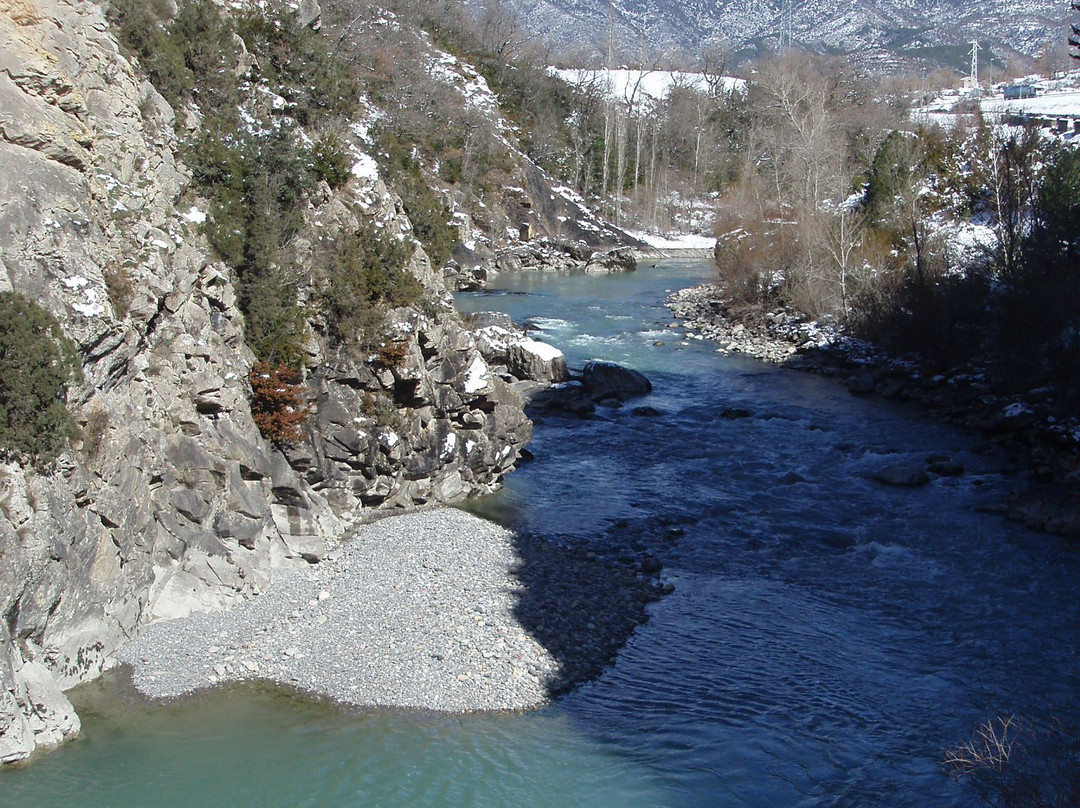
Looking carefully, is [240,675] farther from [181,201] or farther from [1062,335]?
[1062,335]

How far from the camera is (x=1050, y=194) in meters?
28.5

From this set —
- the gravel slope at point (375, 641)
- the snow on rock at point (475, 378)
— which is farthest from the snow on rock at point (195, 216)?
the gravel slope at point (375, 641)

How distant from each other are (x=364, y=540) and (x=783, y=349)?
79.1ft

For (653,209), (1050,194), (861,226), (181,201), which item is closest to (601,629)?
(181,201)

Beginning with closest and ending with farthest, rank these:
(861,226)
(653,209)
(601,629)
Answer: (601,629) < (861,226) < (653,209)

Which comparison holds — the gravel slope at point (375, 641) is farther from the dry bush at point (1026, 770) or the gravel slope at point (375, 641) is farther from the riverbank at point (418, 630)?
the dry bush at point (1026, 770)

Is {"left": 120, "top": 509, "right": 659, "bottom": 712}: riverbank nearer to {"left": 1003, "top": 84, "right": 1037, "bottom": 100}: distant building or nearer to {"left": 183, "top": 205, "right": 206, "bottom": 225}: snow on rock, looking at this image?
{"left": 183, "top": 205, "right": 206, "bottom": 225}: snow on rock

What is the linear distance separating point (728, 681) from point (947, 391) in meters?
19.2

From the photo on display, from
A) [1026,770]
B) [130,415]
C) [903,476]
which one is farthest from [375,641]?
[903,476]

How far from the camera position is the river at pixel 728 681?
10.5 metres

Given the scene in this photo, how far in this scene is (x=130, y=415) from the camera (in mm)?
13570

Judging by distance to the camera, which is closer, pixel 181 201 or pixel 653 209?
pixel 181 201

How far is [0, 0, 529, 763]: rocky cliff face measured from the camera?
453 inches

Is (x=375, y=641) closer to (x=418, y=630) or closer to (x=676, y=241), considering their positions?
(x=418, y=630)
